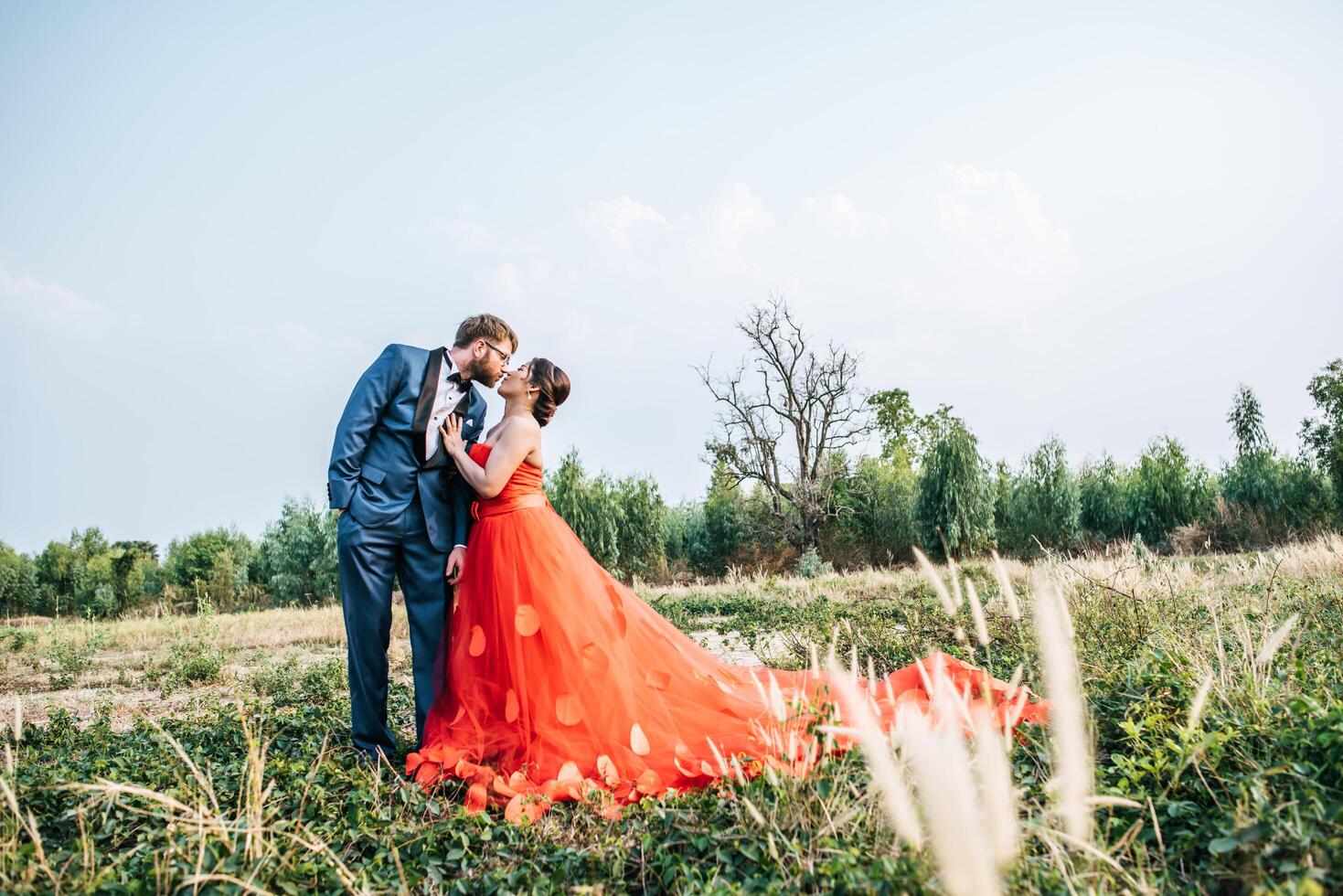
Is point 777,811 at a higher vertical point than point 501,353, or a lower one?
lower

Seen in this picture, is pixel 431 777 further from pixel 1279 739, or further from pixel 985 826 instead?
pixel 1279 739

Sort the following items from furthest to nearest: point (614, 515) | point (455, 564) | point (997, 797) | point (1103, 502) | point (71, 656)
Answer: point (614, 515)
point (1103, 502)
point (71, 656)
point (455, 564)
point (997, 797)

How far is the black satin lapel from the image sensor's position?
4.21 m

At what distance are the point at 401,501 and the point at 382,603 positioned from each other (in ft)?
1.81

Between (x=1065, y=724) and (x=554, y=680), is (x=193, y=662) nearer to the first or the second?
(x=554, y=680)

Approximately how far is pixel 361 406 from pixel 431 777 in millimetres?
1902

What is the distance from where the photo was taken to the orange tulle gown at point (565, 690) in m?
3.34

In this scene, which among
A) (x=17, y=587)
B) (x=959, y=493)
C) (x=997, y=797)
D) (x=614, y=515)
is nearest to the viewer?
(x=997, y=797)

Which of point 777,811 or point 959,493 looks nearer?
point 777,811

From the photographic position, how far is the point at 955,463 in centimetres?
2108

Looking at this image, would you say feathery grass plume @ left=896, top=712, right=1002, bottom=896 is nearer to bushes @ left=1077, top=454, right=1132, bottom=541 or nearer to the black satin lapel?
the black satin lapel

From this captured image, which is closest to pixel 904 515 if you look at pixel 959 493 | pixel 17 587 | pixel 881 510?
pixel 881 510

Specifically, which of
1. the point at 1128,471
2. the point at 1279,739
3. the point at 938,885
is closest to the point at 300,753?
the point at 938,885

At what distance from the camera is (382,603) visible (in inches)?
160
